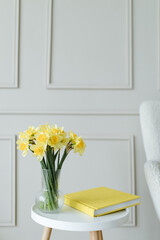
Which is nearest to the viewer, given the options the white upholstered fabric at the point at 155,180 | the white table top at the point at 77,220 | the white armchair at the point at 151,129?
the white table top at the point at 77,220

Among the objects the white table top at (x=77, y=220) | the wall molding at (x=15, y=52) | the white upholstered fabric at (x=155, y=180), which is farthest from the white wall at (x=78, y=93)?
the white table top at (x=77, y=220)

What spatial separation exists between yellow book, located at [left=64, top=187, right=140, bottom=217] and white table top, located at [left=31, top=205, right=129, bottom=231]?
0.06 feet

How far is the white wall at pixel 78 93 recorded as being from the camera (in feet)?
4.36

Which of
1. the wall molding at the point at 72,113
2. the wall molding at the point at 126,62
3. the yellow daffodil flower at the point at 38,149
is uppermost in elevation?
the wall molding at the point at 126,62

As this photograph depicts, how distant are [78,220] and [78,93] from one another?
749mm

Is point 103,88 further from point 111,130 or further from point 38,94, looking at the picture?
point 38,94

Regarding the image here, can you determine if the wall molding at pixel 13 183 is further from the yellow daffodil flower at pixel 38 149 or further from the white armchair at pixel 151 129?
the white armchair at pixel 151 129

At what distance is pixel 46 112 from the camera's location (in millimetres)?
1323

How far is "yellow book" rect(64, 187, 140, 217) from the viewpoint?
31.4 inches

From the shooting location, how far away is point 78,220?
29.9 inches

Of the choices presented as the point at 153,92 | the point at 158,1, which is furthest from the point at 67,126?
the point at 158,1

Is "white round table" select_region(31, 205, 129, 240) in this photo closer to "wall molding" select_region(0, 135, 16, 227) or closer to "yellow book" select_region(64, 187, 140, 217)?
"yellow book" select_region(64, 187, 140, 217)

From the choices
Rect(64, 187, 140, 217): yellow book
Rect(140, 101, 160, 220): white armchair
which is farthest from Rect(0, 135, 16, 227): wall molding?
Rect(140, 101, 160, 220): white armchair

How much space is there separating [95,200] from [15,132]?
0.67m
